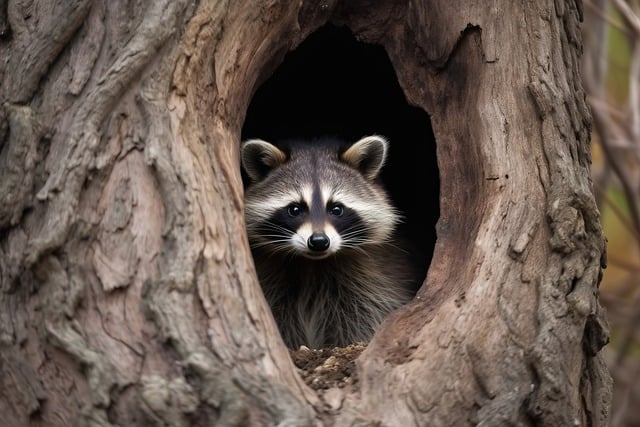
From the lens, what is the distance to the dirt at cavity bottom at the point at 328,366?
3.07 m

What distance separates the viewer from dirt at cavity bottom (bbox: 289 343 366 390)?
10.1ft

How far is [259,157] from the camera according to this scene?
14.8 ft

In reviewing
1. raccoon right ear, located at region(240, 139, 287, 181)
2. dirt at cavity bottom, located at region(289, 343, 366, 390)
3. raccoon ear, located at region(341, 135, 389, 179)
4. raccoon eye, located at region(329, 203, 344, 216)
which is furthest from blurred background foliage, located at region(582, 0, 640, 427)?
dirt at cavity bottom, located at region(289, 343, 366, 390)

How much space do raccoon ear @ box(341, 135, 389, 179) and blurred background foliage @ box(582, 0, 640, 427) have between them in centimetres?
131

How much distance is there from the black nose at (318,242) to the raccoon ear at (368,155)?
2.16ft

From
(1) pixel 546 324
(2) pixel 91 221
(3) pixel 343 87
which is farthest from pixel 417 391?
(3) pixel 343 87

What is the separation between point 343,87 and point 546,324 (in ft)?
8.35

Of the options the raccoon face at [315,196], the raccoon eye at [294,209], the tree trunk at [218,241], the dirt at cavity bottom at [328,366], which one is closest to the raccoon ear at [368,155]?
the raccoon face at [315,196]

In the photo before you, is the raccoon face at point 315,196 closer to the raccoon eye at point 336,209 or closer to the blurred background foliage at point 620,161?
the raccoon eye at point 336,209

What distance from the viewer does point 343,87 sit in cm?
545

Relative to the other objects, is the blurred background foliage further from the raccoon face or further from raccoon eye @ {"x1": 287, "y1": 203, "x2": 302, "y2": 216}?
raccoon eye @ {"x1": 287, "y1": 203, "x2": 302, "y2": 216}

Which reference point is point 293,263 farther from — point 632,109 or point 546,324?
point 632,109

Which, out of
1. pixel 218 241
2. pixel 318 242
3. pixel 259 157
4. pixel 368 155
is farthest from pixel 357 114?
pixel 218 241

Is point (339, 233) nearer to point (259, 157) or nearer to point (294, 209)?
point (294, 209)
